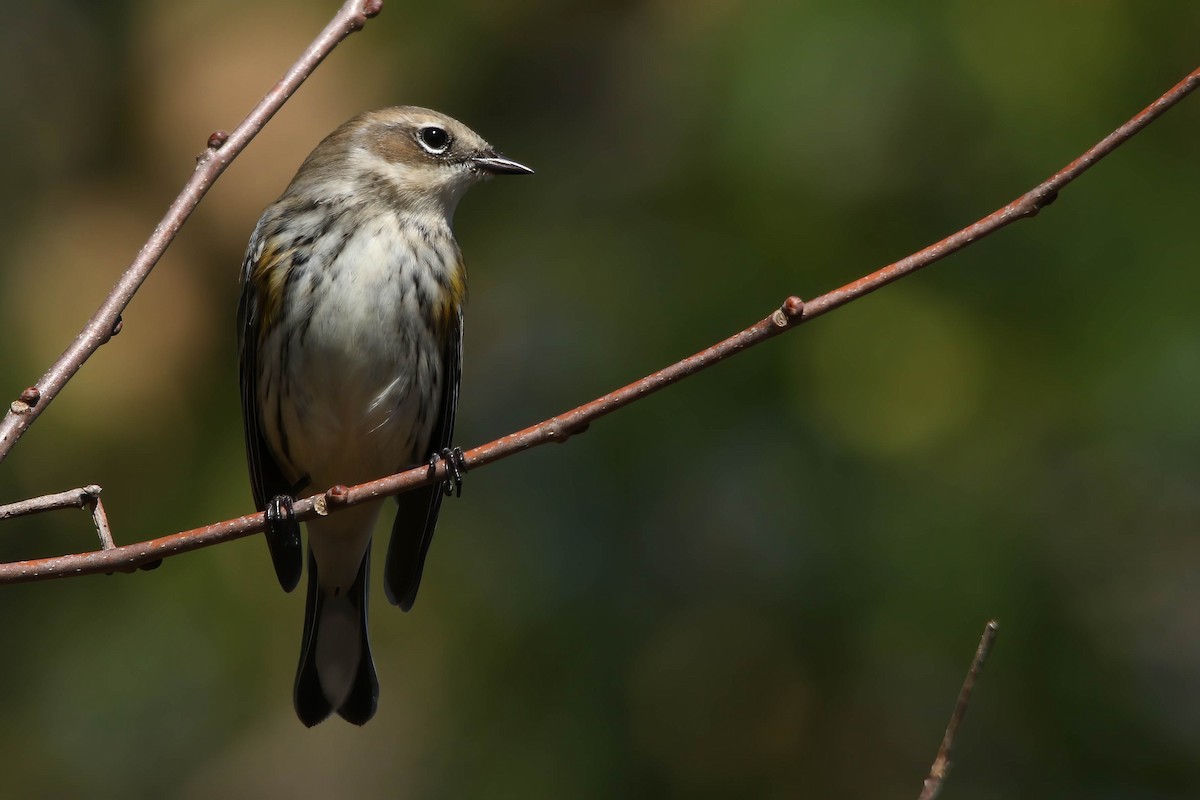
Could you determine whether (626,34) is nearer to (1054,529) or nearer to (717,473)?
(717,473)

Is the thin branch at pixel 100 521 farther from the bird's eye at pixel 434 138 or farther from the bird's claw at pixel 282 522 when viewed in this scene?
the bird's eye at pixel 434 138

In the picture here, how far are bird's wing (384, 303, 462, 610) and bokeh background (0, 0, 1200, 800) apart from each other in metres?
1.03

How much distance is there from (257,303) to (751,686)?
2.23 metres

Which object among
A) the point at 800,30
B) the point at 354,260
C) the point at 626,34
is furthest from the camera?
the point at 626,34

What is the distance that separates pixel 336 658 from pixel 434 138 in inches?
60.2

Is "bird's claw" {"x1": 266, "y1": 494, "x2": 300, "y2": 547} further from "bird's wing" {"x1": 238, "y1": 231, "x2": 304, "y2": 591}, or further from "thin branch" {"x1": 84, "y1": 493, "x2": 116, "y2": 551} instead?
"thin branch" {"x1": 84, "y1": 493, "x2": 116, "y2": 551}

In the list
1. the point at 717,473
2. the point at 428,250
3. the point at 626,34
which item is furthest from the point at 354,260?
the point at 626,34

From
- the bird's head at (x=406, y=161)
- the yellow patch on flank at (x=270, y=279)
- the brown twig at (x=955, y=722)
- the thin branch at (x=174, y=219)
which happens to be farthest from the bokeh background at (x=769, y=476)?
the thin branch at (x=174, y=219)

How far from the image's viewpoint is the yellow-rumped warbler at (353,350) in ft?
12.5

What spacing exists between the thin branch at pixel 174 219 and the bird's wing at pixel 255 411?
1.43m

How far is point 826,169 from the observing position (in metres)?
5.16

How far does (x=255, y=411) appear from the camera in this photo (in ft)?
13.6

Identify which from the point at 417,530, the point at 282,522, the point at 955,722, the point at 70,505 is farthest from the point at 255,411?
the point at 955,722

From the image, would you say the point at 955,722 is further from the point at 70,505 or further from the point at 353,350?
the point at 353,350
